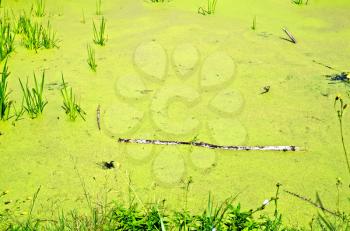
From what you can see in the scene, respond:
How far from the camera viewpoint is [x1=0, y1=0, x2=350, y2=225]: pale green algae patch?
60.4 inches

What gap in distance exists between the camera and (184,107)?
1.99 m

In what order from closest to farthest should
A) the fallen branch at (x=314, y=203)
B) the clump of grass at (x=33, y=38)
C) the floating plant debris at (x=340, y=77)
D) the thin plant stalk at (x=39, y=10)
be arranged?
the fallen branch at (x=314, y=203) < the floating plant debris at (x=340, y=77) < the clump of grass at (x=33, y=38) < the thin plant stalk at (x=39, y=10)

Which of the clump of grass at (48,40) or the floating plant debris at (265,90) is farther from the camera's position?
the clump of grass at (48,40)

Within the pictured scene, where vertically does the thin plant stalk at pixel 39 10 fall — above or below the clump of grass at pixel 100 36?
above

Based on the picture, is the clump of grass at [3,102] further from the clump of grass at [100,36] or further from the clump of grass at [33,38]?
the clump of grass at [100,36]

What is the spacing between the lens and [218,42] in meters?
2.57

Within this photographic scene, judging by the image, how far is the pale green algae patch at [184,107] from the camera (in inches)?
60.4

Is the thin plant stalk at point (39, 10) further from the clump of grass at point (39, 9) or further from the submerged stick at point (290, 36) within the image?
the submerged stick at point (290, 36)

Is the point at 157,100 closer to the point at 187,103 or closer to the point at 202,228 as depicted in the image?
the point at 187,103

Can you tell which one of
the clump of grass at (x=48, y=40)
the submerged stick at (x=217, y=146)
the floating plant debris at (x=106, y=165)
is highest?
Answer: the clump of grass at (x=48, y=40)

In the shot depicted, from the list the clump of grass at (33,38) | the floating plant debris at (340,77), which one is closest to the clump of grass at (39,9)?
the clump of grass at (33,38)

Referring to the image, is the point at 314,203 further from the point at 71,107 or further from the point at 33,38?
the point at 33,38

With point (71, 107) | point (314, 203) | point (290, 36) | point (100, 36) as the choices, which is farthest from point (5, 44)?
point (314, 203)

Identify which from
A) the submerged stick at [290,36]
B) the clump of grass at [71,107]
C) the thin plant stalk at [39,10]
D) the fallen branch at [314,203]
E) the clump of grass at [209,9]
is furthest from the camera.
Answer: the clump of grass at [209,9]
